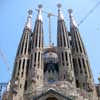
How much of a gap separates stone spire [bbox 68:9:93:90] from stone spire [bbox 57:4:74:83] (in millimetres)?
1818

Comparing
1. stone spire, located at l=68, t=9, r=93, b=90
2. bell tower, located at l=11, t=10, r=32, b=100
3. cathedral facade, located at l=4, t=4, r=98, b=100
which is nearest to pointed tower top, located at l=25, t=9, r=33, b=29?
cathedral facade, located at l=4, t=4, r=98, b=100

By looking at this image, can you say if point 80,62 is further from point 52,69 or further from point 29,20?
point 29,20

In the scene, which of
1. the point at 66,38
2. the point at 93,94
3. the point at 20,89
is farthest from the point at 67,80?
the point at 66,38

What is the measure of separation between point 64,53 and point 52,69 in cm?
493

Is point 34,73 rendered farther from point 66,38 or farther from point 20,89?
point 66,38

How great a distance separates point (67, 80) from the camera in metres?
45.4

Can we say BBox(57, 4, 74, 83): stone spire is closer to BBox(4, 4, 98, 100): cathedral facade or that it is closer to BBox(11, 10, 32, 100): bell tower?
BBox(4, 4, 98, 100): cathedral facade

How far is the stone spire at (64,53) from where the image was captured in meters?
46.6

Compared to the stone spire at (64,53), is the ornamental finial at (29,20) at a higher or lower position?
higher

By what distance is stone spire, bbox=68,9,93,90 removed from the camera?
152 feet

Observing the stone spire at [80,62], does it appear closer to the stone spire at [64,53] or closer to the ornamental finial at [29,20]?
the stone spire at [64,53]

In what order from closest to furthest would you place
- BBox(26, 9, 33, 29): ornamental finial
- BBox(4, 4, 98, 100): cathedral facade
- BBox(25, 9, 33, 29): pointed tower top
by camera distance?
BBox(4, 4, 98, 100): cathedral facade, BBox(25, 9, 33, 29): pointed tower top, BBox(26, 9, 33, 29): ornamental finial

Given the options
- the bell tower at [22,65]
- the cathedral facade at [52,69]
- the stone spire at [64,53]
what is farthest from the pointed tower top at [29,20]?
the stone spire at [64,53]

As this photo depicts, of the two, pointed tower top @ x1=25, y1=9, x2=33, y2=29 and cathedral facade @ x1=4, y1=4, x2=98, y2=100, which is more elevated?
pointed tower top @ x1=25, y1=9, x2=33, y2=29
